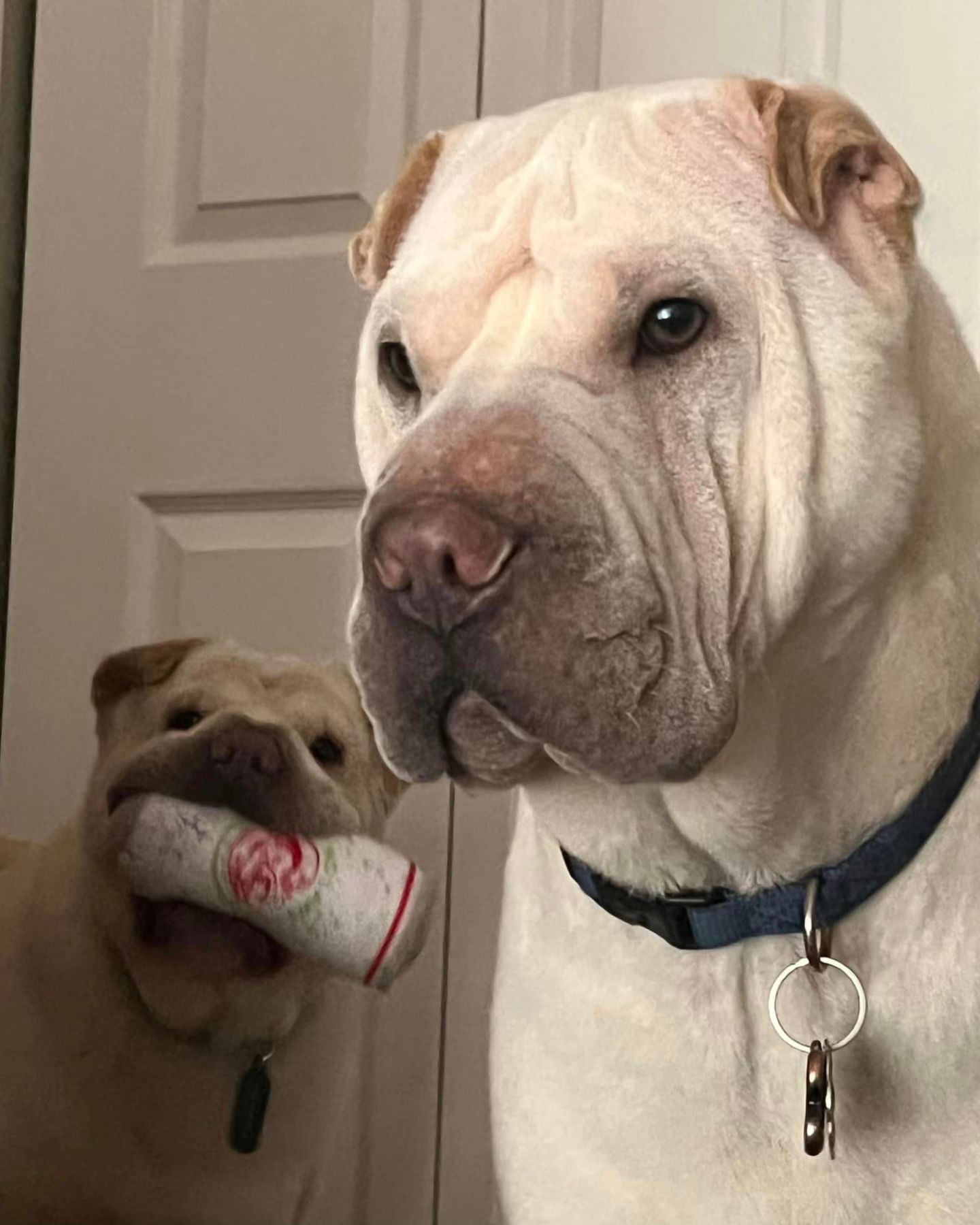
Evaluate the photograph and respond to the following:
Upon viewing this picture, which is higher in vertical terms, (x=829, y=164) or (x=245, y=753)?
(x=829, y=164)

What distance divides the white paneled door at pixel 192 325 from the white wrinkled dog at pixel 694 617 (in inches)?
33.5

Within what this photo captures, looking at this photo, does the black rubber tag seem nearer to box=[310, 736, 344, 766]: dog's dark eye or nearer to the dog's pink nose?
box=[310, 736, 344, 766]: dog's dark eye

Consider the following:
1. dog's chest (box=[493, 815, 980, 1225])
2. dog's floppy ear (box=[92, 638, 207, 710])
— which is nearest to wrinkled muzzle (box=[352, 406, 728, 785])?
dog's chest (box=[493, 815, 980, 1225])

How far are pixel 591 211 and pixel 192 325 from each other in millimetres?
1135

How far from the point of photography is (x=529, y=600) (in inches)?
28.6

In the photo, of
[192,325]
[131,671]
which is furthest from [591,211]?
[192,325]

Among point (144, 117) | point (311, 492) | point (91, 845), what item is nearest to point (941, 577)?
point (91, 845)

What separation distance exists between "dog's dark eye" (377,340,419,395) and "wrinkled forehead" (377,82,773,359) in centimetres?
3

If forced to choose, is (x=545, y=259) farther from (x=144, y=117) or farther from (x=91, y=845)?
(x=144, y=117)

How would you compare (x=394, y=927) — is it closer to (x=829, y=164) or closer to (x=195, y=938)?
(x=195, y=938)

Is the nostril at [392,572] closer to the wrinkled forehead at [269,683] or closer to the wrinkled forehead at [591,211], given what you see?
the wrinkled forehead at [591,211]

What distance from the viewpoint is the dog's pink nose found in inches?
28.4

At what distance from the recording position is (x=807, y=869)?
0.90m

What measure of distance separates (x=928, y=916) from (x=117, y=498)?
1.26 meters
